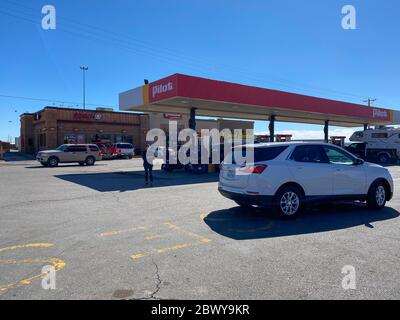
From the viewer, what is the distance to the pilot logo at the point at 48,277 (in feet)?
14.2

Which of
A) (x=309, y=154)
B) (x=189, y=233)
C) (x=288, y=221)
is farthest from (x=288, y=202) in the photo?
(x=189, y=233)

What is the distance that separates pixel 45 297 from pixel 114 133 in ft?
146

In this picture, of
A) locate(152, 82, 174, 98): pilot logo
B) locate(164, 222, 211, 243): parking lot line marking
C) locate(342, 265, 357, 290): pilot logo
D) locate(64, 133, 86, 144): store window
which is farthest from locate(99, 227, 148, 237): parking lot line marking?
locate(64, 133, 86, 144): store window

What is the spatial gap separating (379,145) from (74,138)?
33.6 metres

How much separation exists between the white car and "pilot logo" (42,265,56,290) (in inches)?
168

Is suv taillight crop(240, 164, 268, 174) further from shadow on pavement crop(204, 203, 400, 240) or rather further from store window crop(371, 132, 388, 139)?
store window crop(371, 132, 388, 139)

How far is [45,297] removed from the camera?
13.2ft

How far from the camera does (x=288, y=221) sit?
7.79 meters

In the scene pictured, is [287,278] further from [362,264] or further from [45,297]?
[45,297]

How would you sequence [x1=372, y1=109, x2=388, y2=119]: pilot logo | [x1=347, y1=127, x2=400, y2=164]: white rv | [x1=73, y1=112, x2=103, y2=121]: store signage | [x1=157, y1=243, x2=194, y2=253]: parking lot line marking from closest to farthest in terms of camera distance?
1. [x1=157, y1=243, x2=194, y2=253]: parking lot line marking
2. [x1=347, y1=127, x2=400, y2=164]: white rv
3. [x1=372, y1=109, x2=388, y2=119]: pilot logo
4. [x1=73, y1=112, x2=103, y2=121]: store signage

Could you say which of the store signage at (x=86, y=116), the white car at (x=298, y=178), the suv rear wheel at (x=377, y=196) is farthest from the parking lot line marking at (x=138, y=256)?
the store signage at (x=86, y=116)

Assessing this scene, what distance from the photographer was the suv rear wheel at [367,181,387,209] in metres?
9.07
